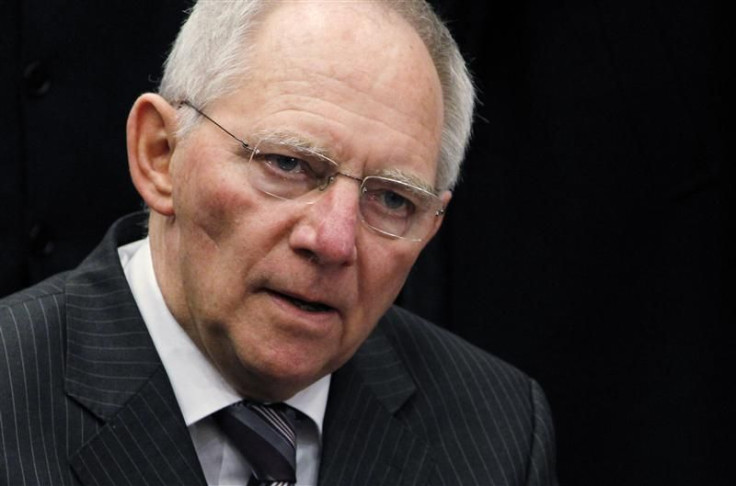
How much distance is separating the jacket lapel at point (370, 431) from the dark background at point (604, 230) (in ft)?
1.31

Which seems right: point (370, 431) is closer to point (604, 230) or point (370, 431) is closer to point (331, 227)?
point (331, 227)

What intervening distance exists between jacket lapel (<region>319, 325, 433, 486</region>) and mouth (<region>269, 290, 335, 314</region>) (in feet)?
1.10

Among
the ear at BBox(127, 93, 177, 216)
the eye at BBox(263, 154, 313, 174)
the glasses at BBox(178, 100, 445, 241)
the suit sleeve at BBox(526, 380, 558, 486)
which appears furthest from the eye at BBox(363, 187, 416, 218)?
the suit sleeve at BBox(526, 380, 558, 486)

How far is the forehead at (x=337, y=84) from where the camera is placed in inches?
96.4

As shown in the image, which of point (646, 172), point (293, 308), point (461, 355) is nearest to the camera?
point (293, 308)

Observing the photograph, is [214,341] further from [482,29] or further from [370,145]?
[482,29]

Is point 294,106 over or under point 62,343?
over

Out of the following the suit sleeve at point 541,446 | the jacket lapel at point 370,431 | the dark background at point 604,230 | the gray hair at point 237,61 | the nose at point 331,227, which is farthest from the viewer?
the dark background at point 604,230

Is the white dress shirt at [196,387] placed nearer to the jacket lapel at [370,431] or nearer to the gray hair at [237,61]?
the jacket lapel at [370,431]

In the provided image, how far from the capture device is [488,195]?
321 centimetres

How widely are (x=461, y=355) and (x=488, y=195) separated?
412 mm

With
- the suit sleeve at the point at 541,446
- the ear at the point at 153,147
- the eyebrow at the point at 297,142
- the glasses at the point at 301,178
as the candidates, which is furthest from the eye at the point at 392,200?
the suit sleeve at the point at 541,446

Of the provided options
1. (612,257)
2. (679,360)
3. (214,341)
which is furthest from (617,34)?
(214,341)

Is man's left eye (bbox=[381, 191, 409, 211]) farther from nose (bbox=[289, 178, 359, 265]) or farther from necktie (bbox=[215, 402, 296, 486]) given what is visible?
necktie (bbox=[215, 402, 296, 486])
